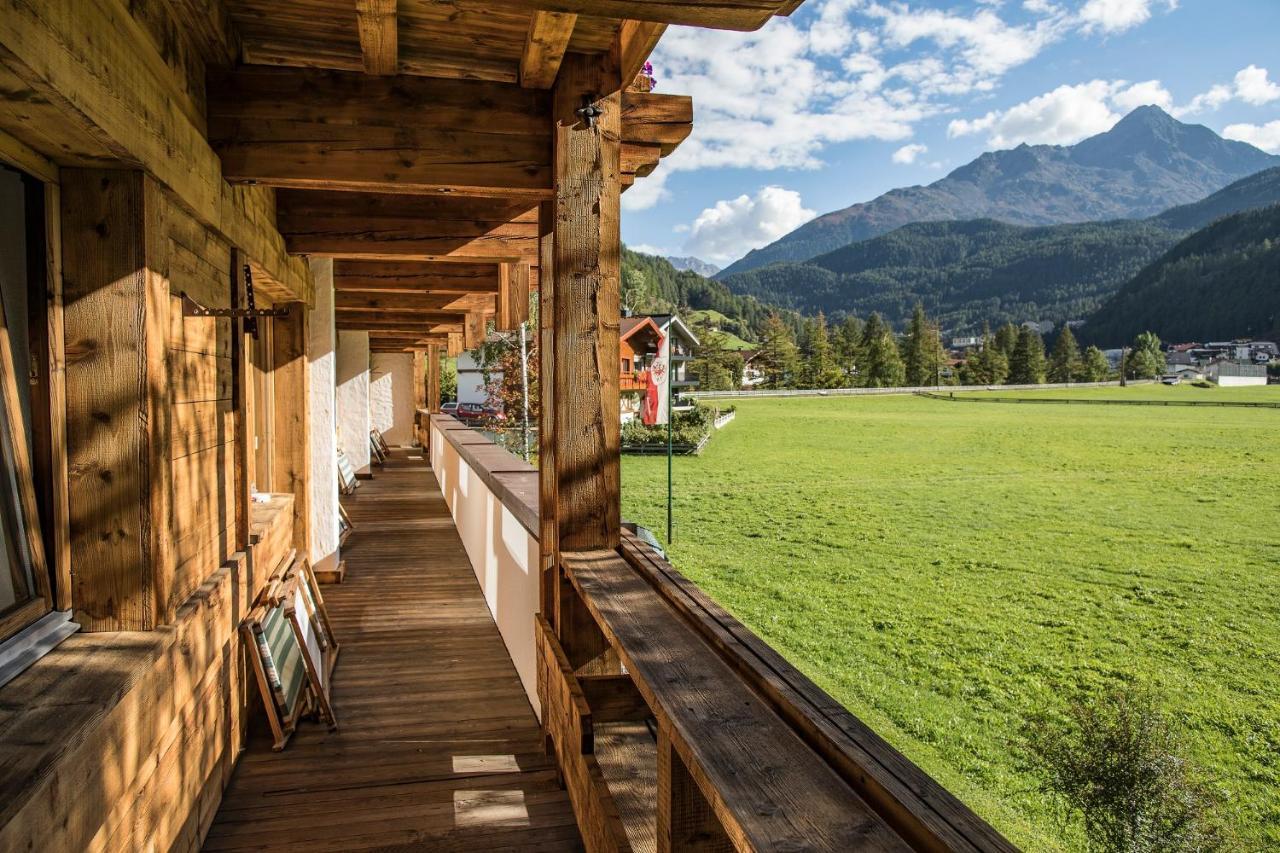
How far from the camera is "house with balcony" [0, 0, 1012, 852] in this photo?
50.8 inches

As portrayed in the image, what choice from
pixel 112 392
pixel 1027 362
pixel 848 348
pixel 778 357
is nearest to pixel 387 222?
pixel 112 392

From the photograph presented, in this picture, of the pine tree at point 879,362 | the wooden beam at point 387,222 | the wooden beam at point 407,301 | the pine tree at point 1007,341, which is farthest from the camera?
the pine tree at point 1007,341

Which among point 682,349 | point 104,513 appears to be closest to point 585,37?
point 104,513

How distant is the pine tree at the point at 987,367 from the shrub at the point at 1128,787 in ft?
236

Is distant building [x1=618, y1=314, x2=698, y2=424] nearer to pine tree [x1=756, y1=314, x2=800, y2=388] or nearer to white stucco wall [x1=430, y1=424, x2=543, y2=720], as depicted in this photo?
white stucco wall [x1=430, y1=424, x2=543, y2=720]

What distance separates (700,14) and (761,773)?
45.9 inches

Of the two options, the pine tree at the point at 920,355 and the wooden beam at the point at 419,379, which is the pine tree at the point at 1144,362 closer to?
the pine tree at the point at 920,355

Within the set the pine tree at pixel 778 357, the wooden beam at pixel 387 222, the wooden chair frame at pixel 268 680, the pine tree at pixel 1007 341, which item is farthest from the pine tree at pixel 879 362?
the wooden chair frame at pixel 268 680

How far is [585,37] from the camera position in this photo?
2.32m

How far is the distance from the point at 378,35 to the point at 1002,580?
17.6 meters

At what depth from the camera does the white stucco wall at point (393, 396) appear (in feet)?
51.9

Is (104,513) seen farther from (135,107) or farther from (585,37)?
(585,37)

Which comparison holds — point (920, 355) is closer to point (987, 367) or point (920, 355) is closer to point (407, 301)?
point (987, 367)

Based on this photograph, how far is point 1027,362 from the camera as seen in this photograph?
250ft
